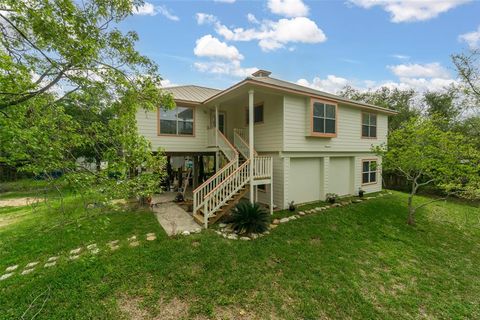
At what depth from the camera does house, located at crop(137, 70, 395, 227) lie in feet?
24.6

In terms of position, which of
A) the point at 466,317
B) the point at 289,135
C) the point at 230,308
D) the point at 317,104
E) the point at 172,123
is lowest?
the point at 466,317

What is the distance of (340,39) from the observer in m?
11.1

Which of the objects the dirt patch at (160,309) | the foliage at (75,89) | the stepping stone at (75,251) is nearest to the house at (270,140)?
the dirt patch at (160,309)

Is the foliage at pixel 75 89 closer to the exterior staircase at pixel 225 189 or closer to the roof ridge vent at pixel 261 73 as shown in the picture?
the exterior staircase at pixel 225 189

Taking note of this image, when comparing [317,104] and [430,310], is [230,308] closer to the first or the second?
[430,310]

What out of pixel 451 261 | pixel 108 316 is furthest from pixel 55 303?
pixel 451 261

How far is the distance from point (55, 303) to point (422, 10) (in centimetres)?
1449

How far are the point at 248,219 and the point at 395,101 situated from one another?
23125 mm

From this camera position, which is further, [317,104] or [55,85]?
[317,104]

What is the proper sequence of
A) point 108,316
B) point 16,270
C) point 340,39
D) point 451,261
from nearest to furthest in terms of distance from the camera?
point 108,316 < point 16,270 < point 451,261 < point 340,39

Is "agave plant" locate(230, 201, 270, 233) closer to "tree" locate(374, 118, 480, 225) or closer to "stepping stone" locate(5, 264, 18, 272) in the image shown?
"stepping stone" locate(5, 264, 18, 272)

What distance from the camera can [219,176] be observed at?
7.66 meters

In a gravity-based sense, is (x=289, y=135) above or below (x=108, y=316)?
above

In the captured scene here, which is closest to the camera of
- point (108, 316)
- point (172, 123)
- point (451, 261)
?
point (108, 316)
